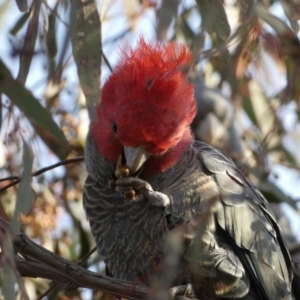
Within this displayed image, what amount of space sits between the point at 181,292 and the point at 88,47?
0.88m

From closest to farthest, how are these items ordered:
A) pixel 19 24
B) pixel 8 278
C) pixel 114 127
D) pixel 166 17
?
pixel 166 17 < pixel 8 278 < pixel 114 127 < pixel 19 24

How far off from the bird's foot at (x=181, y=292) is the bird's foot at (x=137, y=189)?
29 centimetres

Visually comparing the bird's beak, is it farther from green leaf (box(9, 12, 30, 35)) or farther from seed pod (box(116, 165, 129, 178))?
green leaf (box(9, 12, 30, 35))

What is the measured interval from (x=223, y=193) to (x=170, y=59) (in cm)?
49

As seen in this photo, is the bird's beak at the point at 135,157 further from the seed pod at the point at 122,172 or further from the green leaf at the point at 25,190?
the green leaf at the point at 25,190

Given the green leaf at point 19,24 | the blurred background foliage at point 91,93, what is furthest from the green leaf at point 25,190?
the green leaf at point 19,24

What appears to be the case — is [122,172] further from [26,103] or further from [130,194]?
[26,103]

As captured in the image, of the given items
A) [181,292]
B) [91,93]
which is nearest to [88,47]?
[91,93]

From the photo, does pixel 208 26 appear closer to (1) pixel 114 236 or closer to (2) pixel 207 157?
(2) pixel 207 157

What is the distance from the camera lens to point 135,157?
1.98 meters

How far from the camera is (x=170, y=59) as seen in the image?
2.15m

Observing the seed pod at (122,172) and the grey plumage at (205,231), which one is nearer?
the seed pod at (122,172)

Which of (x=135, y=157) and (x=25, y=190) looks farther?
(x=135, y=157)

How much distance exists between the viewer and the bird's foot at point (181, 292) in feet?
6.48
